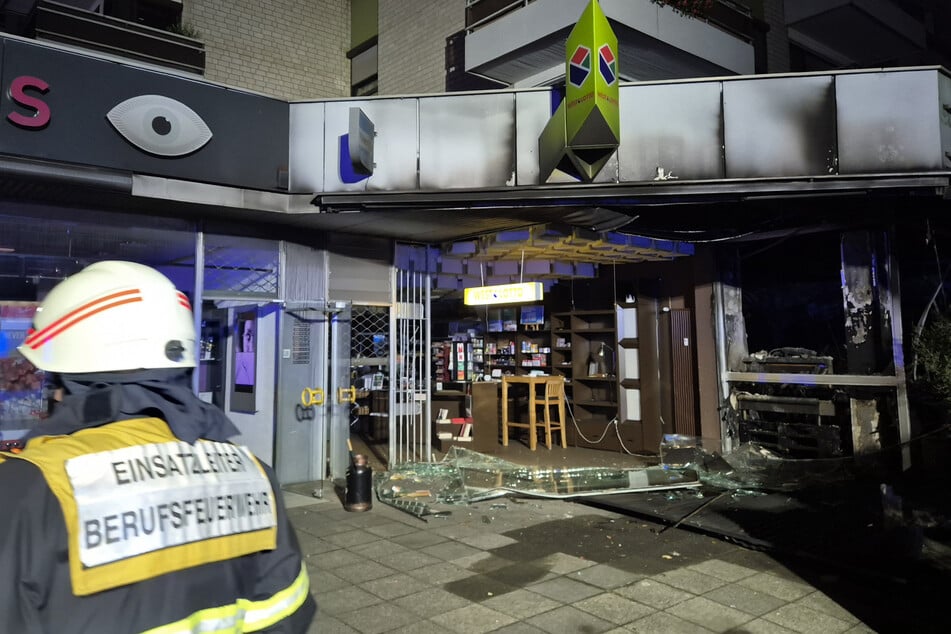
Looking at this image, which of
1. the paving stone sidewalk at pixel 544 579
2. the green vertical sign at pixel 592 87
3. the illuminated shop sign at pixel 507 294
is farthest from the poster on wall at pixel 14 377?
the green vertical sign at pixel 592 87

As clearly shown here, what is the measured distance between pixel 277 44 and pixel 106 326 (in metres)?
12.9

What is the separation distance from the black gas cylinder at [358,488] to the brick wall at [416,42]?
796 cm

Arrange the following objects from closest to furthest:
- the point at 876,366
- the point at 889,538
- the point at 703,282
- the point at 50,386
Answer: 1. the point at 50,386
2. the point at 889,538
3. the point at 876,366
4. the point at 703,282

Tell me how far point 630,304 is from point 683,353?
4.83 feet

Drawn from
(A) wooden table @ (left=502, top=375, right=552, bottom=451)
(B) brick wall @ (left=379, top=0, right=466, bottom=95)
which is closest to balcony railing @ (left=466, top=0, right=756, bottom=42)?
(B) brick wall @ (left=379, top=0, right=466, bottom=95)

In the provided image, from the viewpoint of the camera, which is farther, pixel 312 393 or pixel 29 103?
pixel 312 393

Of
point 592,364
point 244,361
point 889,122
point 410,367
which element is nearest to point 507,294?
point 410,367

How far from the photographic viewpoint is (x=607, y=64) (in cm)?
797

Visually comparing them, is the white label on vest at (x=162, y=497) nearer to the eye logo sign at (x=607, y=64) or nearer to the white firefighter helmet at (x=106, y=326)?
the white firefighter helmet at (x=106, y=326)

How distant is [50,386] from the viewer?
1.75 m

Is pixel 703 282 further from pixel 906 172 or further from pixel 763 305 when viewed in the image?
pixel 906 172

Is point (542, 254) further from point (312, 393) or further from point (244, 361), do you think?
point (244, 361)

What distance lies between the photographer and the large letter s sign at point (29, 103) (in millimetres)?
6977

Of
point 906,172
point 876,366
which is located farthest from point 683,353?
point 906,172
